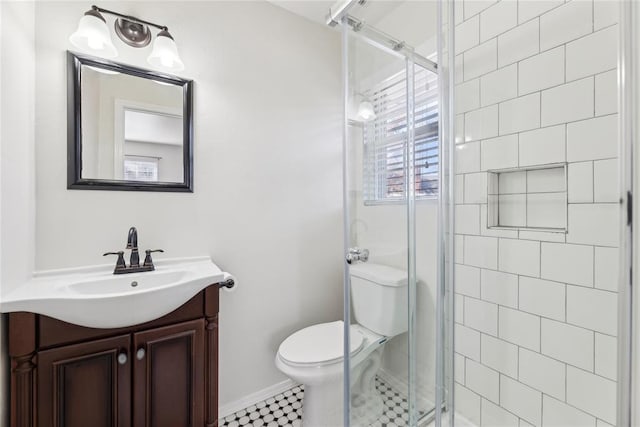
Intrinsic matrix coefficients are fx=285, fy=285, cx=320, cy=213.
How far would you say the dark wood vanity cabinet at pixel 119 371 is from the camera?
91 cm

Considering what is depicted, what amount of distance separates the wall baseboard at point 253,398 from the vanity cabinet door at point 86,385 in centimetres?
61

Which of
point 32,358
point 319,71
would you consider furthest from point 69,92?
point 319,71

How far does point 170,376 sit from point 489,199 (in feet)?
5.00

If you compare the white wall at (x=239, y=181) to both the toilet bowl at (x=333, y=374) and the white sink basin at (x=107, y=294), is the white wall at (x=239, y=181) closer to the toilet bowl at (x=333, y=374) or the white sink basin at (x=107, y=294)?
the white sink basin at (x=107, y=294)

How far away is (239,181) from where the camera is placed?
1602 millimetres

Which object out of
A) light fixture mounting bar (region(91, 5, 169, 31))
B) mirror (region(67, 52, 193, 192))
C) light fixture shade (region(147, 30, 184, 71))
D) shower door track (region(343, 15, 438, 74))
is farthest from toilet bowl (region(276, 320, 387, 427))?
light fixture mounting bar (region(91, 5, 169, 31))

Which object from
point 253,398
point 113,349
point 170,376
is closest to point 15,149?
point 113,349

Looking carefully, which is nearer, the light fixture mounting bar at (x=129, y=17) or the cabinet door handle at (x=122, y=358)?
the cabinet door handle at (x=122, y=358)

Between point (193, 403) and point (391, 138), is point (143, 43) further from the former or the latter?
point (193, 403)

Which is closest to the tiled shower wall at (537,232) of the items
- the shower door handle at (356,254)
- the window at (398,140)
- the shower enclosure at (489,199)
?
the shower enclosure at (489,199)

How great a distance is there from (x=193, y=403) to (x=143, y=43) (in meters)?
1.62

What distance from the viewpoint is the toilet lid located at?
1325 mm

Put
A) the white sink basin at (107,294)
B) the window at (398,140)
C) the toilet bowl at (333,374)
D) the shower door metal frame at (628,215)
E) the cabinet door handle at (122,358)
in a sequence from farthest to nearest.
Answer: the toilet bowl at (333,374) → the window at (398,140) → the cabinet door handle at (122,358) → the white sink basin at (107,294) → the shower door metal frame at (628,215)

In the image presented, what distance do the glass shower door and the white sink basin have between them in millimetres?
697
